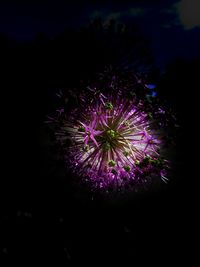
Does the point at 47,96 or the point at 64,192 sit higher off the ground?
the point at 47,96

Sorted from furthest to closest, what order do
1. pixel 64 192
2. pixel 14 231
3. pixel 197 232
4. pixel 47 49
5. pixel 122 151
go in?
pixel 122 151
pixel 197 232
pixel 64 192
pixel 47 49
pixel 14 231

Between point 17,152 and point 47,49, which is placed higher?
point 47,49

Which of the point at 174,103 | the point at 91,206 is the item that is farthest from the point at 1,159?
the point at 174,103

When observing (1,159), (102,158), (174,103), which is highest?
(174,103)

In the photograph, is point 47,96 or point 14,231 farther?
point 47,96

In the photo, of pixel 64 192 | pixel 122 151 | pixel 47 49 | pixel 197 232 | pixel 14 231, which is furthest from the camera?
pixel 122 151

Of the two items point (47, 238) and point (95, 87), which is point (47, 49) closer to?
point (95, 87)

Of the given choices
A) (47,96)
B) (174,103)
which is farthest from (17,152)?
(174,103)

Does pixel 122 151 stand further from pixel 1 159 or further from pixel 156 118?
pixel 1 159

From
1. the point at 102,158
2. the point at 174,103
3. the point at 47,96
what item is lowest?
the point at 102,158
